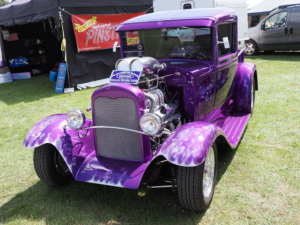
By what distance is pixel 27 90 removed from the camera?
8695mm

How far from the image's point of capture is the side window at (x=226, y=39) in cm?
386

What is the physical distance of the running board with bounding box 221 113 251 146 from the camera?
3626 millimetres

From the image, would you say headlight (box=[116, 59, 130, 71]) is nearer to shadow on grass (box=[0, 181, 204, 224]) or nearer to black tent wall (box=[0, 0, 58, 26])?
shadow on grass (box=[0, 181, 204, 224])

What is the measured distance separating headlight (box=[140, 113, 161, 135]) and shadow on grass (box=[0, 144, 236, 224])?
803mm

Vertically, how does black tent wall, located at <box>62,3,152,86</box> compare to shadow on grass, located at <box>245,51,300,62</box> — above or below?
above

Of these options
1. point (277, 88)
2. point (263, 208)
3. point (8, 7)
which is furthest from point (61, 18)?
point (263, 208)

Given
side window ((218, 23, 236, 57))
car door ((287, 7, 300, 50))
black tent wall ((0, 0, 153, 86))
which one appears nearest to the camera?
side window ((218, 23, 236, 57))

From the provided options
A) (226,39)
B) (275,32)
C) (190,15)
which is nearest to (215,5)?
(275,32)

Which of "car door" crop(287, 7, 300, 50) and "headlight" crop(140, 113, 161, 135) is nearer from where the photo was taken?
"headlight" crop(140, 113, 161, 135)

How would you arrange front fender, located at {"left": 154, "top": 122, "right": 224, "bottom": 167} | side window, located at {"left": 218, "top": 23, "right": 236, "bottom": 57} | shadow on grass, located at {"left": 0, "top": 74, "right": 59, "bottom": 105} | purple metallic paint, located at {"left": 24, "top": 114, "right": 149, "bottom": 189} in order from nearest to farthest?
1. front fender, located at {"left": 154, "top": 122, "right": 224, "bottom": 167}
2. purple metallic paint, located at {"left": 24, "top": 114, "right": 149, "bottom": 189}
3. side window, located at {"left": 218, "top": 23, "right": 236, "bottom": 57}
4. shadow on grass, located at {"left": 0, "top": 74, "right": 59, "bottom": 105}

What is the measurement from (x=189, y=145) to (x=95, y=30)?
682 centimetres

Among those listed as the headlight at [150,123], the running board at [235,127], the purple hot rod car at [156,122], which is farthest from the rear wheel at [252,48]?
the headlight at [150,123]

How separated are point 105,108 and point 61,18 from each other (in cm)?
563

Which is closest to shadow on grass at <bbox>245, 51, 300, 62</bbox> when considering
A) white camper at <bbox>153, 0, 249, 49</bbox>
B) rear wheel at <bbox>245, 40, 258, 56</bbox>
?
rear wheel at <bbox>245, 40, 258, 56</bbox>
